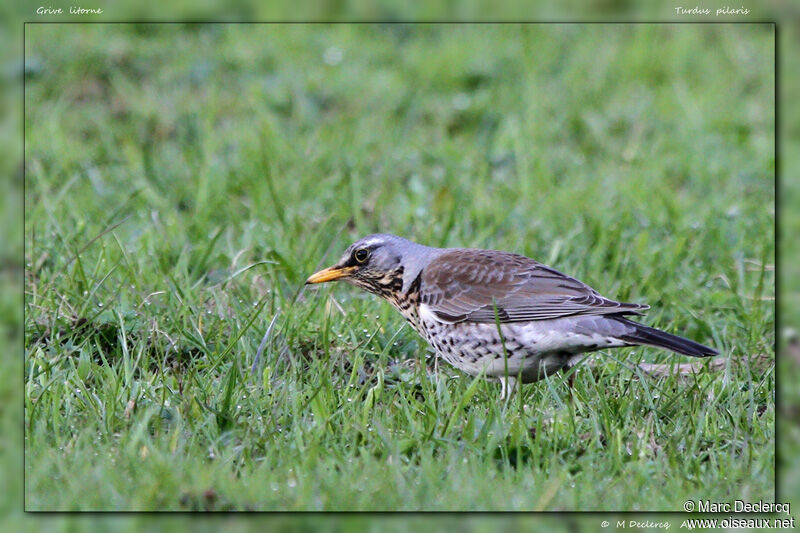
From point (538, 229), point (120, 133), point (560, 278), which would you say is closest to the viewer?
point (560, 278)

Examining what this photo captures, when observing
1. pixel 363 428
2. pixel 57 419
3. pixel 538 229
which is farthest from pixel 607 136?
pixel 57 419

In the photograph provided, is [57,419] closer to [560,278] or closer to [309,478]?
[309,478]

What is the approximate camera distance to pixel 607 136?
8570mm

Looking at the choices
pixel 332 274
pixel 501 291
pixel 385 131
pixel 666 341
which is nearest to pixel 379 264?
pixel 332 274

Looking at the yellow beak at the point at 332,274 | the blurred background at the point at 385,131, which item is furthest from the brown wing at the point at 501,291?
the blurred background at the point at 385,131

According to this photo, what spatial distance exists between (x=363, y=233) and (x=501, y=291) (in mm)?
1820

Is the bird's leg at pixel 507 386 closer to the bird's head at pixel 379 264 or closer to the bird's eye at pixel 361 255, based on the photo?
the bird's head at pixel 379 264

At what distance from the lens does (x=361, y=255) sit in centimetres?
552

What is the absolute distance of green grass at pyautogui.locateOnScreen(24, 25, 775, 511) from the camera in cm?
408

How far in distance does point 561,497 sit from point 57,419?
2.08 metres

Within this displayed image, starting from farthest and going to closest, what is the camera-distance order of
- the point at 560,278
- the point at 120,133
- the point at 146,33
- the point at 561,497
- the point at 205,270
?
the point at 146,33
the point at 120,133
the point at 205,270
the point at 560,278
the point at 561,497

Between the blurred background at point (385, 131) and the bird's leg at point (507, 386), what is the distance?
61.4 inches

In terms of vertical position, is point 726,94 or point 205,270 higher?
point 726,94

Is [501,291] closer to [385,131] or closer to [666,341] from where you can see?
[666,341]
